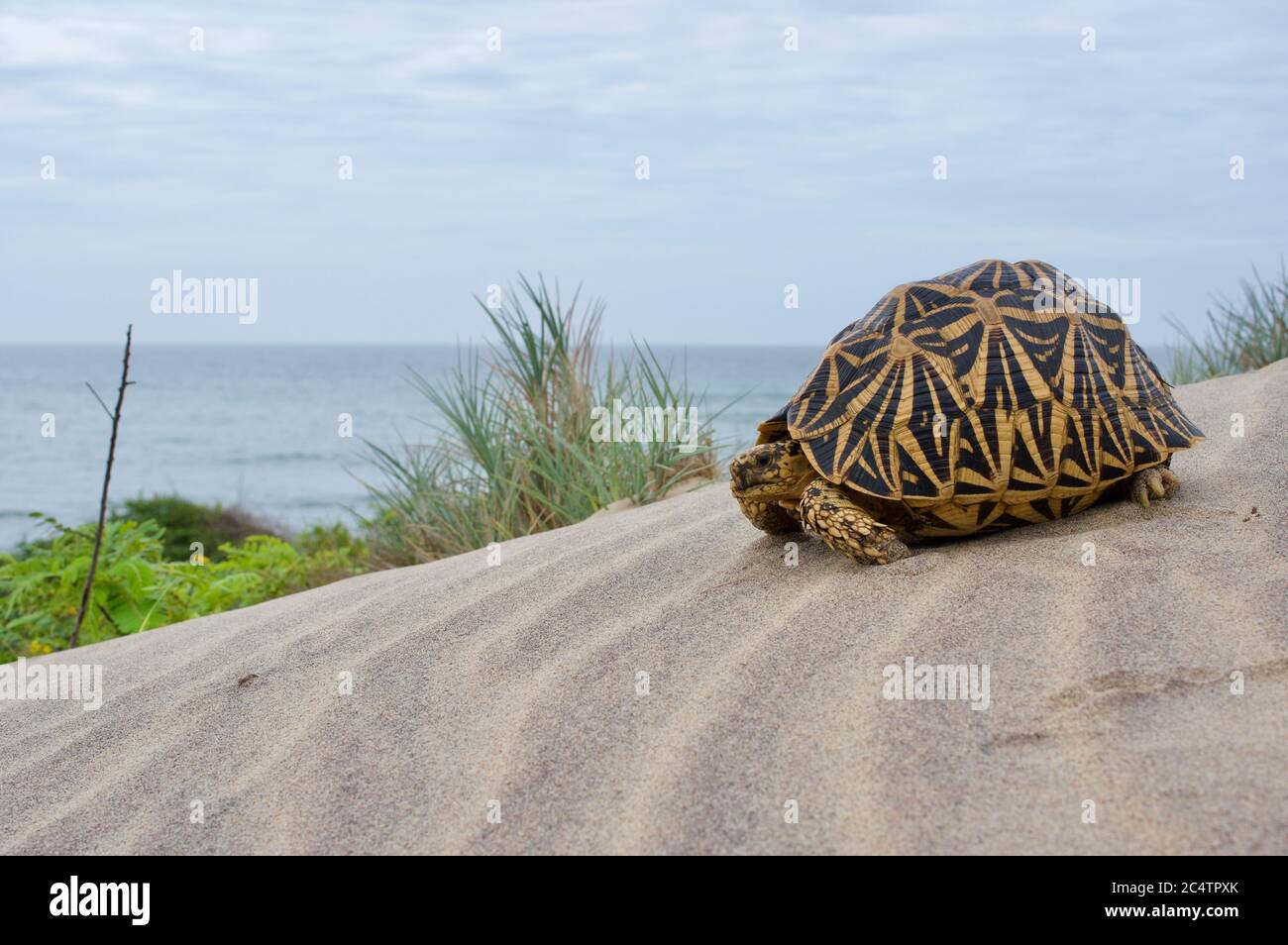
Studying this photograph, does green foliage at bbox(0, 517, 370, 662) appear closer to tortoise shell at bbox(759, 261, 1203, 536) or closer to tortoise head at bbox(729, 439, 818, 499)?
tortoise head at bbox(729, 439, 818, 499)

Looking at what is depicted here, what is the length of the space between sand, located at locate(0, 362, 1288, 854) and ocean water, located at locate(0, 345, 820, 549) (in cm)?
411

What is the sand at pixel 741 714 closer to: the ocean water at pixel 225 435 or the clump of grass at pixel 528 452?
the clump of grass at pixel 528 452

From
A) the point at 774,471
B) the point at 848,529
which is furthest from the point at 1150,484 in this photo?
the point at 774,471

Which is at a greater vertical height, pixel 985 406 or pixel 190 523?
pixel 985 406

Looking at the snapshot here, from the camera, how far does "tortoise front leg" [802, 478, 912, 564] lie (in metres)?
3.20

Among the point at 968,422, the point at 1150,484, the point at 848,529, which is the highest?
the point at 968,422

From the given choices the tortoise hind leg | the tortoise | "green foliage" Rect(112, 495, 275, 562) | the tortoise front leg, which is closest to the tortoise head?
the tortoise

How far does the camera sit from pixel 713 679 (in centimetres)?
271

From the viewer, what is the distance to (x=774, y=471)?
346cm

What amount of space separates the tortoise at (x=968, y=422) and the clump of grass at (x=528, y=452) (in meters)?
3.00

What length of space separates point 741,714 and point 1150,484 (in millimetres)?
1723

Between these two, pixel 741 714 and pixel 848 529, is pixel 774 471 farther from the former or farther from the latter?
pixel 741 714

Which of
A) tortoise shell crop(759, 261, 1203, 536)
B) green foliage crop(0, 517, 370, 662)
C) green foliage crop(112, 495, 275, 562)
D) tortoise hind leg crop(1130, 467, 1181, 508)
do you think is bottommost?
green foliage crop(112, 495, 275, 562)

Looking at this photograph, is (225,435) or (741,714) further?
(225,435)
